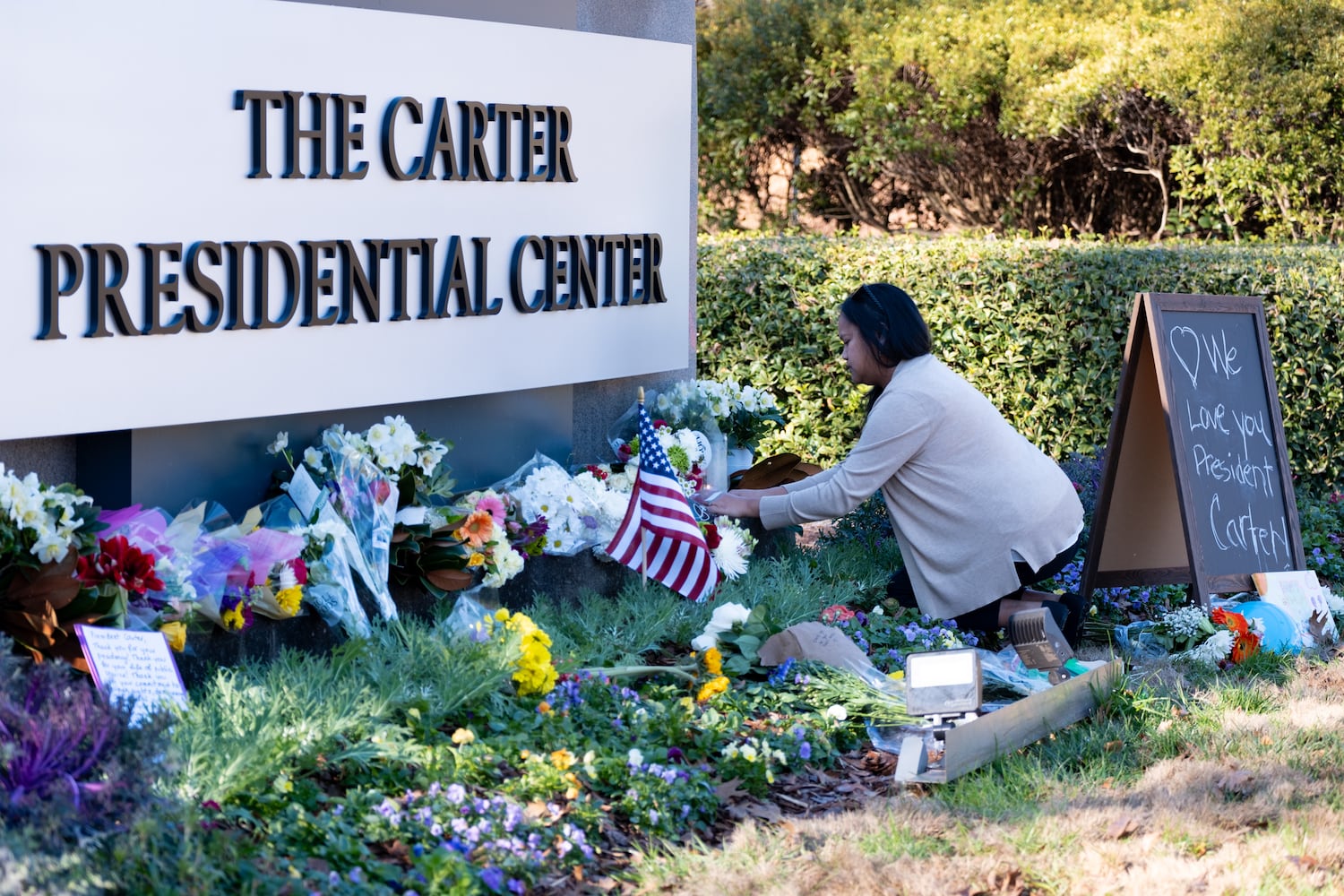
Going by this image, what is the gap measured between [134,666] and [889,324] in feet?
9.05

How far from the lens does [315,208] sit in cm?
460

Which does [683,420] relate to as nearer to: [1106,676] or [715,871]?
[1106,676]

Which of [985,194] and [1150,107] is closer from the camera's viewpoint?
[1150,107]

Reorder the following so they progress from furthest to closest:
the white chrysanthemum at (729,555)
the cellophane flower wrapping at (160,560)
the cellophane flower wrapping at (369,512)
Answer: the white chrysanthemum at (729,555) < the cellophane flower wrapping at (369,512) < the cellophane flower wrapping at (160,560)

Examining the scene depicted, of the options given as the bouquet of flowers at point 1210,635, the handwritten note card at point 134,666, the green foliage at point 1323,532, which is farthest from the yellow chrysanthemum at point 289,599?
the green foliage at point 1323,532

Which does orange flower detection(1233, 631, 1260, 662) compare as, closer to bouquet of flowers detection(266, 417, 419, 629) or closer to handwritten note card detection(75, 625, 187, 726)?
bouquet of flowers detection(266, 417, 419, 629)

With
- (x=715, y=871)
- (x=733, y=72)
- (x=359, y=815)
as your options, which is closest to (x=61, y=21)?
(x=359, y=815)

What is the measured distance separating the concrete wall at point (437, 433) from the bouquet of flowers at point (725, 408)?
0.60ft

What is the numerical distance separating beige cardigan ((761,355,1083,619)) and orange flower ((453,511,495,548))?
1025mm

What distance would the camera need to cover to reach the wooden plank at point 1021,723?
12.8 feet

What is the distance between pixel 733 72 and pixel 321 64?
1111cm

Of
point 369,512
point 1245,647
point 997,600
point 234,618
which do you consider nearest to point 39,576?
point 234,618

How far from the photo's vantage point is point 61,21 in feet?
12.9

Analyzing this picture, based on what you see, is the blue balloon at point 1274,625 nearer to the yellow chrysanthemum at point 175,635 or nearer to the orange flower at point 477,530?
the orange flower at point 477,530
